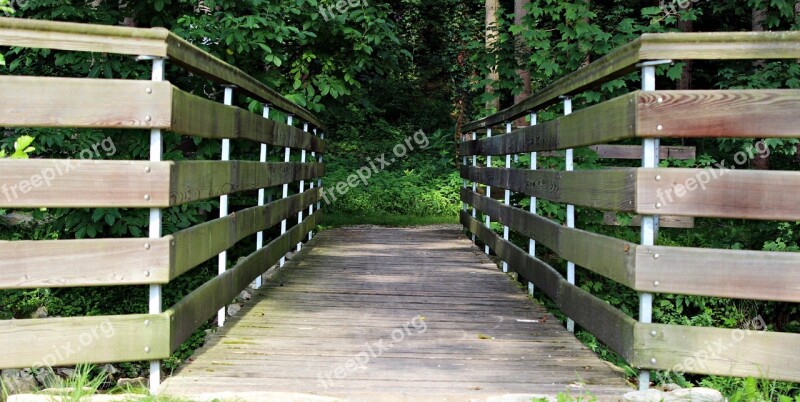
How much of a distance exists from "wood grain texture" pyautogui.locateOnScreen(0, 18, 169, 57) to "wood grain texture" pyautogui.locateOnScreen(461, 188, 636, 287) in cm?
210

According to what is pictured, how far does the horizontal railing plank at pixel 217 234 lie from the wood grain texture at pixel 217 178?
161 millimetres

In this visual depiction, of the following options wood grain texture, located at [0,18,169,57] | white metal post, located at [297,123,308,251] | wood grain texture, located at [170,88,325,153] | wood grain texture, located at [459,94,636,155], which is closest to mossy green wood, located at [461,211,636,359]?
wood grain texture, located at [459,94,636,155]

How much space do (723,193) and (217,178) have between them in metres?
2.48

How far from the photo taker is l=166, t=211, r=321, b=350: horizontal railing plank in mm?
3285

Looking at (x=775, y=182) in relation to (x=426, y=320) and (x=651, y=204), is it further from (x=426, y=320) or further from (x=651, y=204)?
(x=426, y=320)

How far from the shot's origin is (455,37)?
21406 millimetres

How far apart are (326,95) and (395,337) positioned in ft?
16.9

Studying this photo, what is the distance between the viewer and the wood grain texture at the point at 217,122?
10.5 feet

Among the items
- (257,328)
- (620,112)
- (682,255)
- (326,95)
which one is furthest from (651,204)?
(326,95)

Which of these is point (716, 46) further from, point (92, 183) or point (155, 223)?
point (92, 183)

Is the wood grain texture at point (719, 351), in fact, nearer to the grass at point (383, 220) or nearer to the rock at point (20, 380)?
the rock at point (20, 380)

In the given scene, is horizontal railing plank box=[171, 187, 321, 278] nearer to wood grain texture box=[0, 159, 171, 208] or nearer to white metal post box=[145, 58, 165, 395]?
white metal post box=[145, 58, 165, 395]

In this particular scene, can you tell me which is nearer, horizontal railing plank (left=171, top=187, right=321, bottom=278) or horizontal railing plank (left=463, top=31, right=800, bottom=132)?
horizontal railing plank (left=463, top=31, right=800, bottom=132)

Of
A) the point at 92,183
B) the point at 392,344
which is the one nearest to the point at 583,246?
the point at 392,344
